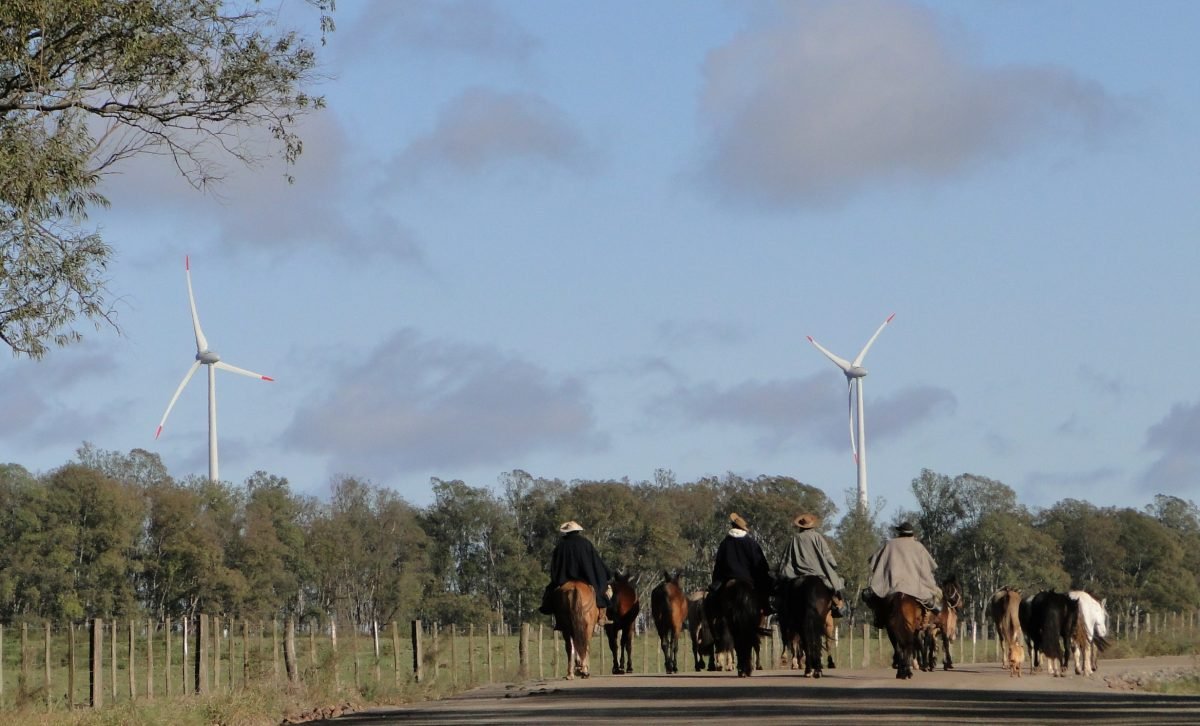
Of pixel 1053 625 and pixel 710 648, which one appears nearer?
pixel 710 648

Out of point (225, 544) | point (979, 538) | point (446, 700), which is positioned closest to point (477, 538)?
point (225, 544)

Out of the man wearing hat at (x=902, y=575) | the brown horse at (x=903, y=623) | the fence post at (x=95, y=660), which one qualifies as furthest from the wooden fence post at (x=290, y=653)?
the brown horse at (x=903, y=623)

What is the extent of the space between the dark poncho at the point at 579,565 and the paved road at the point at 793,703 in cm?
230

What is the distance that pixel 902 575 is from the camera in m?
24.0

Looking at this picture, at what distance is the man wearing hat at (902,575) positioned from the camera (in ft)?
78.6

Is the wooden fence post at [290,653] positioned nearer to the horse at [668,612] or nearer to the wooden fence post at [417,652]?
the wooden fence post at [417,652]

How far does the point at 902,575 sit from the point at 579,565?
15.1 ft

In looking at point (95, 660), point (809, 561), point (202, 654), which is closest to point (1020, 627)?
point (809, 561)

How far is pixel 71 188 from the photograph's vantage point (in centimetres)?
2194

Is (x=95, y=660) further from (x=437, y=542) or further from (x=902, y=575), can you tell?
(x=437, y=542)

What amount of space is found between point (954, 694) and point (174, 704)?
29.0ft

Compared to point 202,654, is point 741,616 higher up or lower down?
higher up

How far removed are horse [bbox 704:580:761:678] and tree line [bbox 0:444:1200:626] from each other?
4553 cm

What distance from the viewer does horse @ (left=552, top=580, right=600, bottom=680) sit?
24859mm
